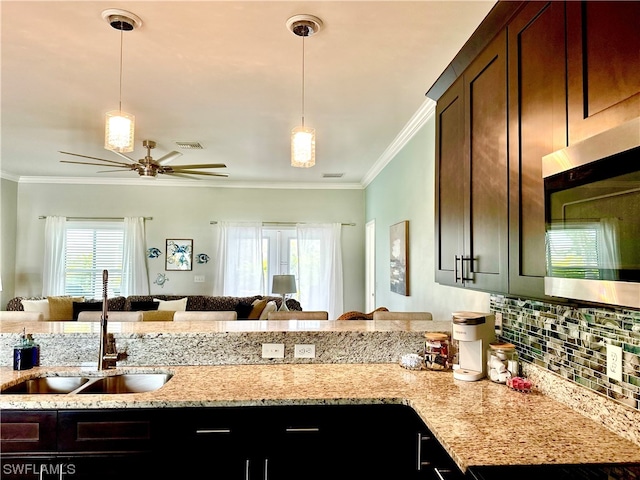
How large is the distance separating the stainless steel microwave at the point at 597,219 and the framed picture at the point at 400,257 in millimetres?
3062

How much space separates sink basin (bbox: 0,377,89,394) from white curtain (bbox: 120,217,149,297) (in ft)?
16.3

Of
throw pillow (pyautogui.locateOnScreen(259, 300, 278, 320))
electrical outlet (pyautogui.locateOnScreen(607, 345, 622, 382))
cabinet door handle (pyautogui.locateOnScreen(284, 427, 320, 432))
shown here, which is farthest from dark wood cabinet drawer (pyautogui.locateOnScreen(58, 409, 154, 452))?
throw pillow (pyautogui.locateOnScreen(259, 300, 278, 320))

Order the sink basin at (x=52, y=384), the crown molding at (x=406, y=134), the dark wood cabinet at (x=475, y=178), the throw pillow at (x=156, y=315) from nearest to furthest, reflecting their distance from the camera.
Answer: the dark wood cabinet at (x=475, y=178), the sink basin at (x=52, y=384), the crown molding at (x=406, y=134), the throw pillow at (x=156, y=315)

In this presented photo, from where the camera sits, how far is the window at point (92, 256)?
22.4 feet

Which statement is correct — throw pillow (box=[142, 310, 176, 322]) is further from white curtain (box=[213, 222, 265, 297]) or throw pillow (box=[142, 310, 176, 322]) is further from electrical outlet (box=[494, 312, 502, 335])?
electrical outlet (box=[494, 312, 502, 335])

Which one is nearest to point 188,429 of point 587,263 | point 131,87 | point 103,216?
point 587,263

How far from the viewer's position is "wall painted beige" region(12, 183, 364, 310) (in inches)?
269

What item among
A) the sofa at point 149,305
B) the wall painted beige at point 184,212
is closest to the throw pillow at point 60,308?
the sofa at point 149,305

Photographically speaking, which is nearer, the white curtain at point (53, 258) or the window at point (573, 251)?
the window at point (573, 251)

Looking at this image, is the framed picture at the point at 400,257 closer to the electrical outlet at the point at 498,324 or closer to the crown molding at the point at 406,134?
the crown molding at the point at 406,134

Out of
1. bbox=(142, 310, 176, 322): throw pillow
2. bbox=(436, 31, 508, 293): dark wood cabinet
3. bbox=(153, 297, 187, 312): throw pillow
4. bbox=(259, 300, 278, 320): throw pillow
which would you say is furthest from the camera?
bbox=(153, 297, 187, 312): throw pillow

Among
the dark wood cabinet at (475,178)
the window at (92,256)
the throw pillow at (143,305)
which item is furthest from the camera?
the window at (92,256)

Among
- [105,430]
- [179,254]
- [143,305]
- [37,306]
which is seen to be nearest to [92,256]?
[179,254]

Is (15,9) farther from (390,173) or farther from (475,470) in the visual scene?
(390,173)
